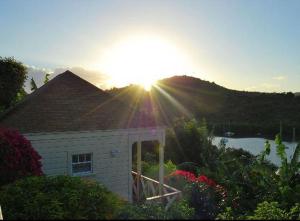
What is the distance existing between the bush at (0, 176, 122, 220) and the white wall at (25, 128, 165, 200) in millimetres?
5831

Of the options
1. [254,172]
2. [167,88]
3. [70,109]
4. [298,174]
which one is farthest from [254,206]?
[167,88]

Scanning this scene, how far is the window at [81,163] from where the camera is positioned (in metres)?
17.2

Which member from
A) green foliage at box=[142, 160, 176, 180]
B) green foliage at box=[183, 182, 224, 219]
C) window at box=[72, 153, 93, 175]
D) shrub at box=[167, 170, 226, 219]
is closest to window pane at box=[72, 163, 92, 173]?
window at box=[72, 153, 93, 175]

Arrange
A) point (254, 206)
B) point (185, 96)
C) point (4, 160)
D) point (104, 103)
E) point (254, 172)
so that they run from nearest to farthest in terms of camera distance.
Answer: point (4, 160)
point (254, 206)
point (254, 172)
point (104, 103)
point (185, 96)

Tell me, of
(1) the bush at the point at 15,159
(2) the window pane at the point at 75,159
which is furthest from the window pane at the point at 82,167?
(1) the bush at the point at 15,159

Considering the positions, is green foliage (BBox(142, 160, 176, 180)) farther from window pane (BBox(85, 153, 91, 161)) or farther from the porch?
window pane (BBox(85, 153, 91, 161))

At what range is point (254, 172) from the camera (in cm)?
1591

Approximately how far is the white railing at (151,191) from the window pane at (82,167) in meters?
2.88

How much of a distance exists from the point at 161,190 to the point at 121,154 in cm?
242

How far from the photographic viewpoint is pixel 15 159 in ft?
43.8

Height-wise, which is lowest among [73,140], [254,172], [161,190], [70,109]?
[161,190]

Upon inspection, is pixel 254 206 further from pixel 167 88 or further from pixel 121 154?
pixel 167 88

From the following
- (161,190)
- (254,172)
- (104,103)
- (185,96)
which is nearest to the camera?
(254,172)

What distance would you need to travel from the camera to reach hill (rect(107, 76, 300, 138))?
253ft
